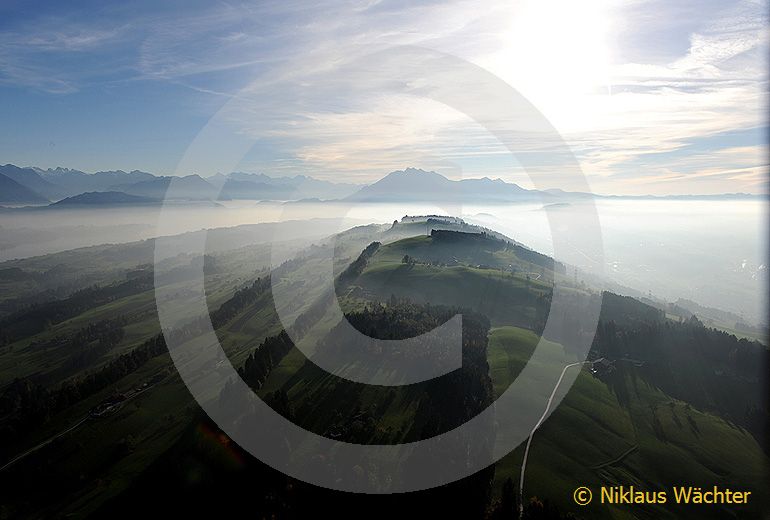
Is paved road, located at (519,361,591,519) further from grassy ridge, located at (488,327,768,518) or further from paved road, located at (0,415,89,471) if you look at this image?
paved road, located at (0,415,89,471)

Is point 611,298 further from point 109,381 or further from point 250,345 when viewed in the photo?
point 109,381

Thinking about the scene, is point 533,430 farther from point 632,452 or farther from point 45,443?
point 45,443

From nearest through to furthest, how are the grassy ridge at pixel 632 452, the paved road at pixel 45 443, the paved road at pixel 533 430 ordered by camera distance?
the paved road at pixel 533 430
the grassy ridge at pixel 632 452
the paved road at pixel 45 443

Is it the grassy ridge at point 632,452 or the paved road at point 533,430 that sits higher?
the paved road at point 533,430

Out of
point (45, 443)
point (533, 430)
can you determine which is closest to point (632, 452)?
point (533, 430)

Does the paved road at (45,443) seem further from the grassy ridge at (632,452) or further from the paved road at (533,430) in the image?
the paved road at (533,430)

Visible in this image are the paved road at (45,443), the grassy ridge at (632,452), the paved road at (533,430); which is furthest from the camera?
the paved road at (45,443)

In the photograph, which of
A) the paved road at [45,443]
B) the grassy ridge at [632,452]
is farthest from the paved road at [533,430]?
the paved road at [45,443]

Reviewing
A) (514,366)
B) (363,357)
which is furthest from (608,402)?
(363,357)

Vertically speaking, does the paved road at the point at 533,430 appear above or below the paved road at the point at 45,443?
above

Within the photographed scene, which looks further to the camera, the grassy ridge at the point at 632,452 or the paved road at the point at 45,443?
the paved road at the point at 45,443

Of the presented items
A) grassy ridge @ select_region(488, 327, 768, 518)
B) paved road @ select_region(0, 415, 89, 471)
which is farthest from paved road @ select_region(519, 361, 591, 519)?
paved road @ select_region(0, 415, 89, 471)
